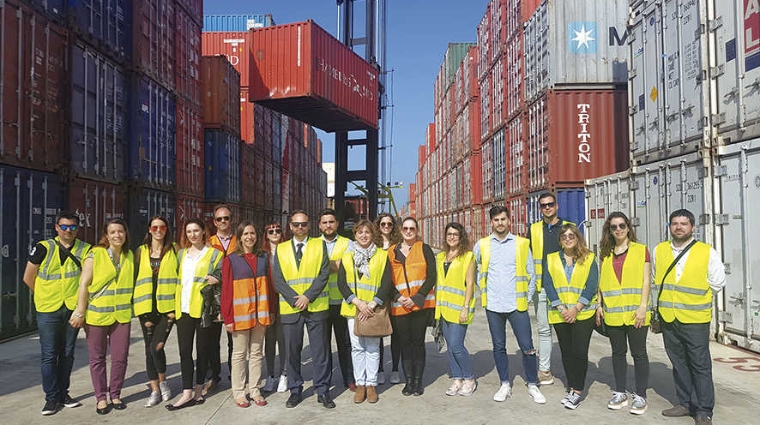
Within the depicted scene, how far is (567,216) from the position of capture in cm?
1182

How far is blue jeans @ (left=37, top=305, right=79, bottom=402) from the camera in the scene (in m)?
4.42

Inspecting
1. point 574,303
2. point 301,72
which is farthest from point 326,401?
point 301,72

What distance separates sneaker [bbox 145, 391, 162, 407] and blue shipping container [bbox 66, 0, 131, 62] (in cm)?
739

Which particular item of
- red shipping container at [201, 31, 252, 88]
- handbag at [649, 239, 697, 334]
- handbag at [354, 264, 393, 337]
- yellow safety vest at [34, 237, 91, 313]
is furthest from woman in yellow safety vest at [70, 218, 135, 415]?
red shipping container at [201, 31, 252, 88]

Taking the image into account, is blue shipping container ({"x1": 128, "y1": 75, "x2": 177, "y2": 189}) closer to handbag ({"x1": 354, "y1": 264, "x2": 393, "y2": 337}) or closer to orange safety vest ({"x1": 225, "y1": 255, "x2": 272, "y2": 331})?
orange safety vest ({"x1": 225, "y1": 255, "x2": 272, "y2": 331})

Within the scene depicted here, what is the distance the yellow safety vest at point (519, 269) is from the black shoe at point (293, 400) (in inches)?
78.3

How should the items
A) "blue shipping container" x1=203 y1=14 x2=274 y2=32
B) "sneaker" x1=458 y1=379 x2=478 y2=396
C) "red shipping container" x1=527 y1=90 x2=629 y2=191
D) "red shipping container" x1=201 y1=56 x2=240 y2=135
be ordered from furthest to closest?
"blue shipping container" x1=203 y1=14 x2=274 y2=32 → "red shipping container" x1=201 y1=56 x2=240 y2=135 → "red shipping container" x1=527 y1=90 x2=629 y2=191 → "sneaker" x1=458 y1=379 x2=478 y2=396

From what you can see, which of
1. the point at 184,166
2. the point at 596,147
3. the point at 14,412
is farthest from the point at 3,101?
the point at 596,147

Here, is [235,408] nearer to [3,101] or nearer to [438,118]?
[3,101]

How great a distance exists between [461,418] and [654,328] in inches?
73.5

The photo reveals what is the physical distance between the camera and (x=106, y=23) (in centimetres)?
1019

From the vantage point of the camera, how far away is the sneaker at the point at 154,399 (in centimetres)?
465

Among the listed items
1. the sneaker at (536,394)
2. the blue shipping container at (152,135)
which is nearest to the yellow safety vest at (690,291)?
the sneaker at (536,394)

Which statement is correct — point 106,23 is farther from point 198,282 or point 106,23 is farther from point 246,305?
point 246,305
